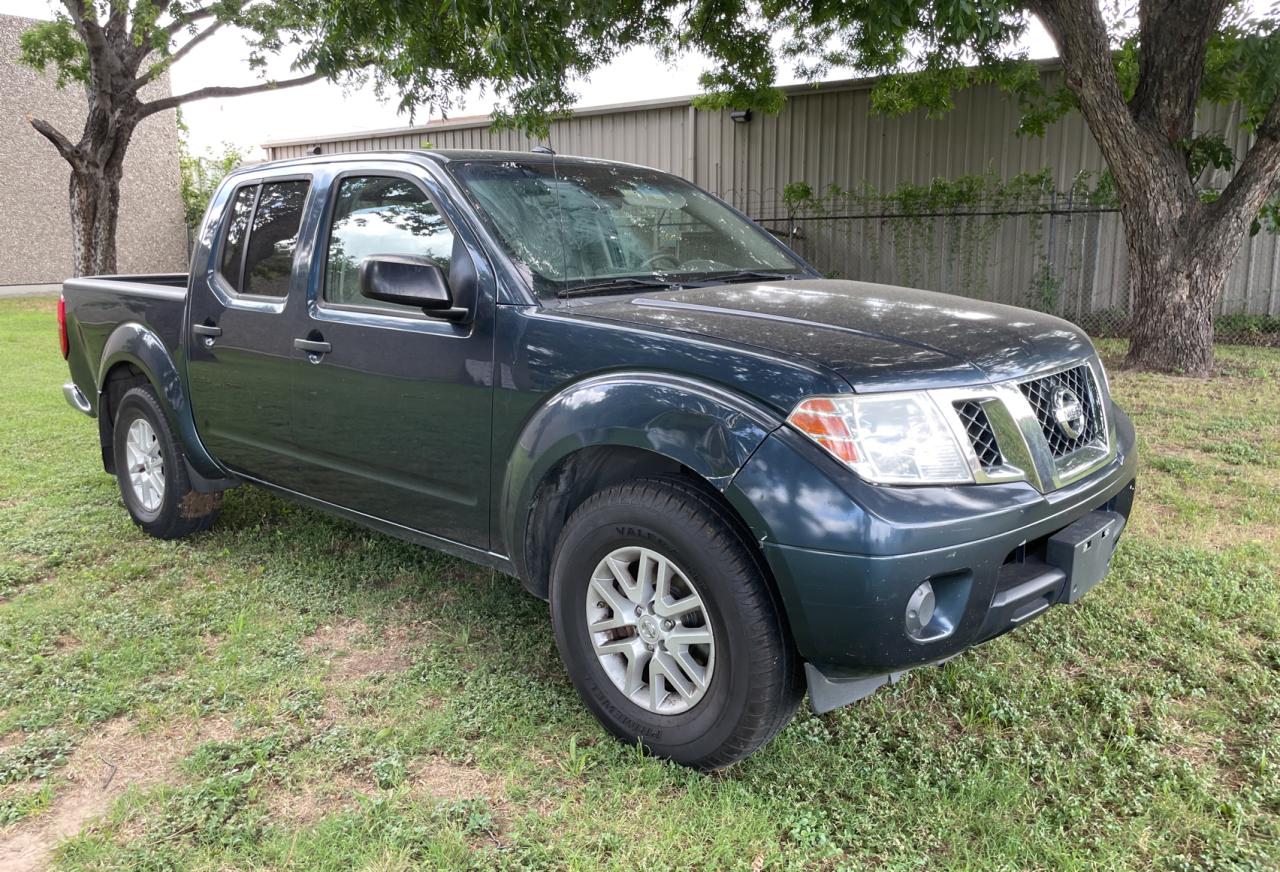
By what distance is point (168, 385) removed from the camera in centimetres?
446

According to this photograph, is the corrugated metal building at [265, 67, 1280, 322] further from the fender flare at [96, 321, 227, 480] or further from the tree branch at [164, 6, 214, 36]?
the fender flare at [96, 321, 227, 480]

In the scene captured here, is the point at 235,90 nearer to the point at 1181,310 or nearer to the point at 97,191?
the point at 97,191

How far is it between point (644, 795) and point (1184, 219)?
8.67 metres

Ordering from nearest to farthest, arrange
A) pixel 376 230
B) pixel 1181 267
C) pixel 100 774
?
pixel 100 774
pixel 376 230
pixel 1181 267

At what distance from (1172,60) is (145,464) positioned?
9.23 metres

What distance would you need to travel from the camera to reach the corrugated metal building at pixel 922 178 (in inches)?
469

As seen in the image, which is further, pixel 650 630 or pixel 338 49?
pixel 338 49

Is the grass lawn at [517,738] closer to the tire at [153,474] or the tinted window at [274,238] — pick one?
the tire at [153,474]

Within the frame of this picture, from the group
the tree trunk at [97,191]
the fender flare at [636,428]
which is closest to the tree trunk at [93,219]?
the tree trunk at [97,191]

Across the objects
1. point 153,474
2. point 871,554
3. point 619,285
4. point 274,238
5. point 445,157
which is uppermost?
point 445,157

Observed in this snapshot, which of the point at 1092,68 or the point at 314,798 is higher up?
the point at 1092,68

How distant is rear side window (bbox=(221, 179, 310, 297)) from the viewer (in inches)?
154

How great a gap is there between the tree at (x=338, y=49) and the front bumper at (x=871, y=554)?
4794 mm

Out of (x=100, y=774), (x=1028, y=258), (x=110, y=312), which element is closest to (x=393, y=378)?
(x=100, y=774)
